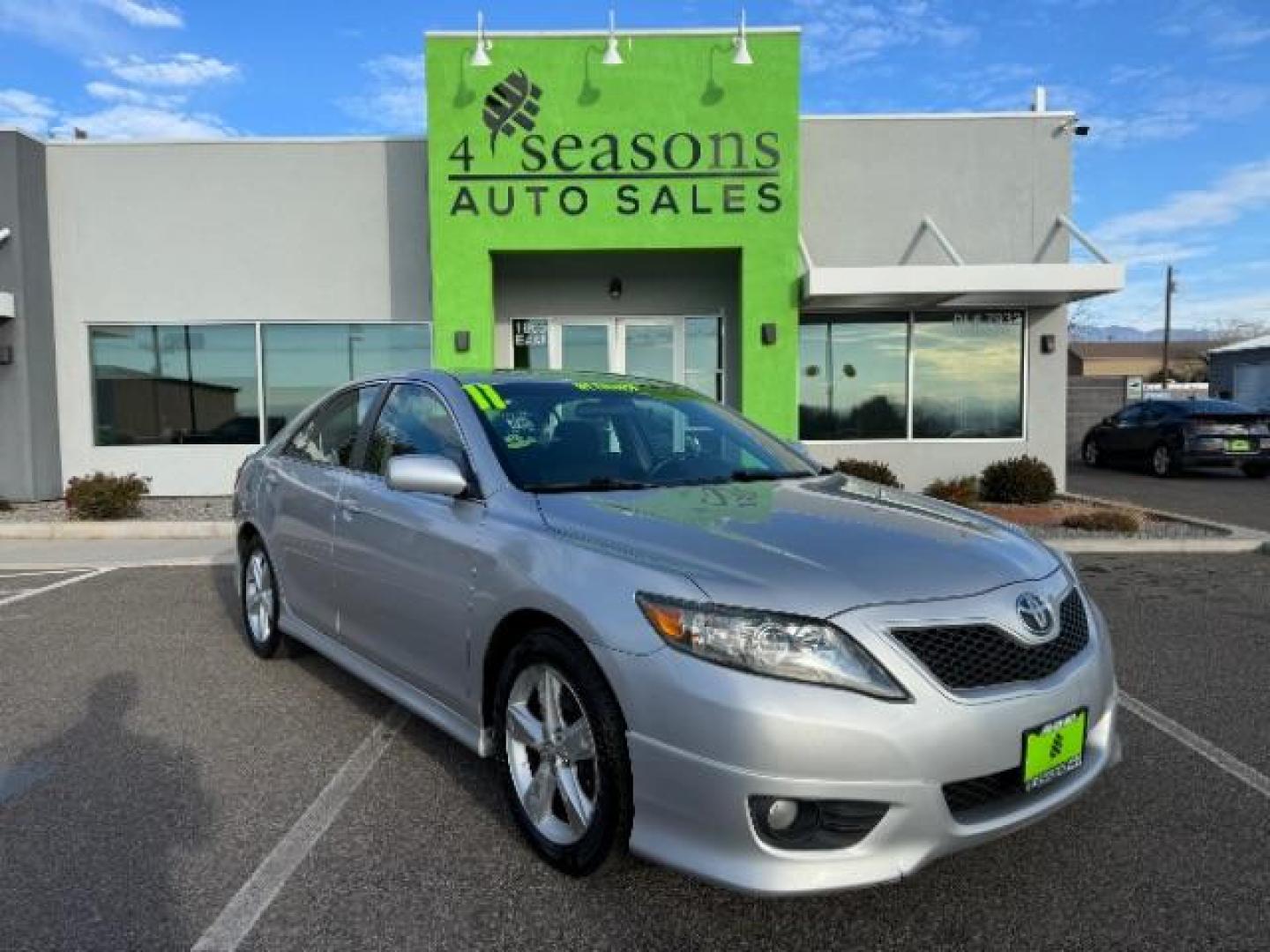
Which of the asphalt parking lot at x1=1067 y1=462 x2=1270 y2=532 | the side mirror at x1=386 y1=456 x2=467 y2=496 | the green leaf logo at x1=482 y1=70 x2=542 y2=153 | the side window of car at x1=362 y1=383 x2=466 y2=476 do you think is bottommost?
the asphalt parking lot at x1=1067 y1=462 x2=1270 y2=532

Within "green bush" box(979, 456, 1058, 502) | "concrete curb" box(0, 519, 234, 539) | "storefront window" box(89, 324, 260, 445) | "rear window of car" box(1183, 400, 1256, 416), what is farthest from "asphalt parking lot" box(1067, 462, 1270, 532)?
"storefront window" box(89, 324, 260, 445)

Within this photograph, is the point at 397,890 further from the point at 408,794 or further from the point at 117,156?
the point at 117,156

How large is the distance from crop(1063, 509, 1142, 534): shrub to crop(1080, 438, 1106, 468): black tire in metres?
10.7

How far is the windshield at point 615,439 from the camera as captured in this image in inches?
141

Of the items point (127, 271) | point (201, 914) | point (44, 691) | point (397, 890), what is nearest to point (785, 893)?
point (397, 890)

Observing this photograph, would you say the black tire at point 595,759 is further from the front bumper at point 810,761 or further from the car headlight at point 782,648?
the car headlight at point 782,648

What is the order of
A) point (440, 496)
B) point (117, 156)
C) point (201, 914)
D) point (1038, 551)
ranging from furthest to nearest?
point (117, 156)
point (440, 496)
point (1038, 551)
point (201, 914)

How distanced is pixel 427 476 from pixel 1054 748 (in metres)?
2.16

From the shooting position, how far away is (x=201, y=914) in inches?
110

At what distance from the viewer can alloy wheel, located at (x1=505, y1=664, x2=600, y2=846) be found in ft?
9.50

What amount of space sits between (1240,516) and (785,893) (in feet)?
38.4

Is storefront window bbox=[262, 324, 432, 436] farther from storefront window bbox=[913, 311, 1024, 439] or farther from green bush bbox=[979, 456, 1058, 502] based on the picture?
green bush bbox=[979, 456, 1058, 502]

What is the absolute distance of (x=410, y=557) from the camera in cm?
371

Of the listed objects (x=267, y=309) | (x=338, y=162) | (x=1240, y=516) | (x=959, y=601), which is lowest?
(x=1240, y=516)
